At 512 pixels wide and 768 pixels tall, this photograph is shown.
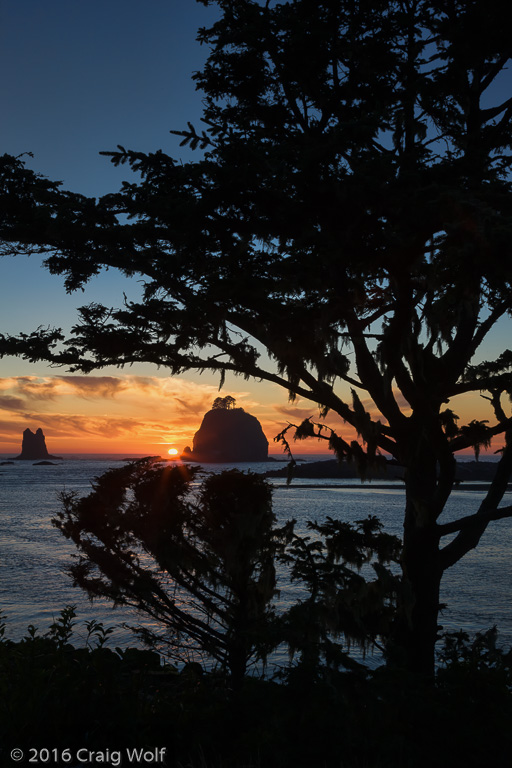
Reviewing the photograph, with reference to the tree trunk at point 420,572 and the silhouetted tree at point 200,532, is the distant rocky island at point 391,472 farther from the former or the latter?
the silhouetted tree at point 200,532

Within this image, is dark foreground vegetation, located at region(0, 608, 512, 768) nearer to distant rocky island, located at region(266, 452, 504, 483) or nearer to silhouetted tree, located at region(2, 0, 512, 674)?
silhouetted tree, located at region(2, 0, 512, 674)

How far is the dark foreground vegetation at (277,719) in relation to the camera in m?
4.69

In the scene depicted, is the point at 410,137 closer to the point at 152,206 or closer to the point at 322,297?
the point at 322,297

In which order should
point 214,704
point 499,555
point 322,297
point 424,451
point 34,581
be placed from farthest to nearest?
point 499,555 < point 34,581 < point 322,297 < point 424,451 < point 214,704

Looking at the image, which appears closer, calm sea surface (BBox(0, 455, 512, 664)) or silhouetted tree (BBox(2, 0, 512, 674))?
silhouetted tree (BBox(2, 0, 512, 674))

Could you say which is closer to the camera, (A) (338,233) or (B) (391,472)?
(A) (338,233)

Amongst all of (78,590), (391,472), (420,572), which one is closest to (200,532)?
(420,572)

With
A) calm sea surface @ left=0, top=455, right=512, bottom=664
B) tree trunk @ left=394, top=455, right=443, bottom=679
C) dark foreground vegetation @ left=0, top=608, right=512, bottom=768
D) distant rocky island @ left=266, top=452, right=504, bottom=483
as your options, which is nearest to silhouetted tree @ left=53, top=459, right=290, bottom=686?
calm sea surface @ left=0, top=455, right=512, bottom=664

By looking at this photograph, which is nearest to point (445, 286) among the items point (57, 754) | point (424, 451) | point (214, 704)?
point (424, 451)

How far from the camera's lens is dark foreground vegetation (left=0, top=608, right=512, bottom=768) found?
4688 mm

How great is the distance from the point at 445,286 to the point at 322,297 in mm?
2444

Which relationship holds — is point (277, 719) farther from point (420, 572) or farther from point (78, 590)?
point (78, 590)

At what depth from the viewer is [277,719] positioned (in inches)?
189

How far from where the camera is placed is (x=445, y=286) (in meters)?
9.09
